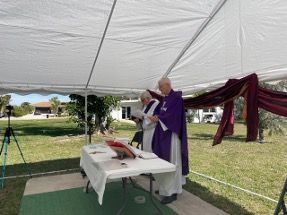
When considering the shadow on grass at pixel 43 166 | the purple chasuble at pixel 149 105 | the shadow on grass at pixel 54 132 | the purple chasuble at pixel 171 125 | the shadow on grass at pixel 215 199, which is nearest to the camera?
the shadow on grass at pixel 215 199

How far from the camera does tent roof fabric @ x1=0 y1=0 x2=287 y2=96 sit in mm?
3041

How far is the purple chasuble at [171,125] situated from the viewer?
13.1 ft

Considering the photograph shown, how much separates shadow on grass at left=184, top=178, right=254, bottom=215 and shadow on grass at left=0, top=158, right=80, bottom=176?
9.93 feet

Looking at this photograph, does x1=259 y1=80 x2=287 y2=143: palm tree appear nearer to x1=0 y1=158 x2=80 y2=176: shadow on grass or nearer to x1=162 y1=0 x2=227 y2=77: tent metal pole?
x1=162 y1=0 x2=227 y2=77: tent metal pole

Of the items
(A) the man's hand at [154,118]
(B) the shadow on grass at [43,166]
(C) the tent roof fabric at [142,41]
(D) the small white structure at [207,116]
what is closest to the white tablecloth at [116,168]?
(A) the man's hand at [154,118]

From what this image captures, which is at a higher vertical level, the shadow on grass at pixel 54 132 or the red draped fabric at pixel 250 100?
the red draped fabric at pixel 250 100

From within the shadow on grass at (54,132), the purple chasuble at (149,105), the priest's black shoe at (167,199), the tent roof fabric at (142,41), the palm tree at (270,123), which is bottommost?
the priest's black shoe at (167,199)

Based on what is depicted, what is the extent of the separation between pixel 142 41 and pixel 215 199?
2.56 meters

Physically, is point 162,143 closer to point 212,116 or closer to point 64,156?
point 64,156

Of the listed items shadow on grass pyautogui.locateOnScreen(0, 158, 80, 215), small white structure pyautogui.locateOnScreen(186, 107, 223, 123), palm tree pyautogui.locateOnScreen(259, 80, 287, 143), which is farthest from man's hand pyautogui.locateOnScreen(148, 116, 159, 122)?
small white structure pyautogui.locateOnScreen(186, 107, 223, 123)

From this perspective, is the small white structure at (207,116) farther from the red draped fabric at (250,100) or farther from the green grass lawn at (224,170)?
the red draped fabric at (250,100)

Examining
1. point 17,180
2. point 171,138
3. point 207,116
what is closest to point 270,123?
point 171,138

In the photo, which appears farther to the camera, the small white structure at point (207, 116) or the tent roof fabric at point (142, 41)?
the small white structure at point (207, 116)

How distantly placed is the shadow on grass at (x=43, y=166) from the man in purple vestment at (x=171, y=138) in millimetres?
3185
